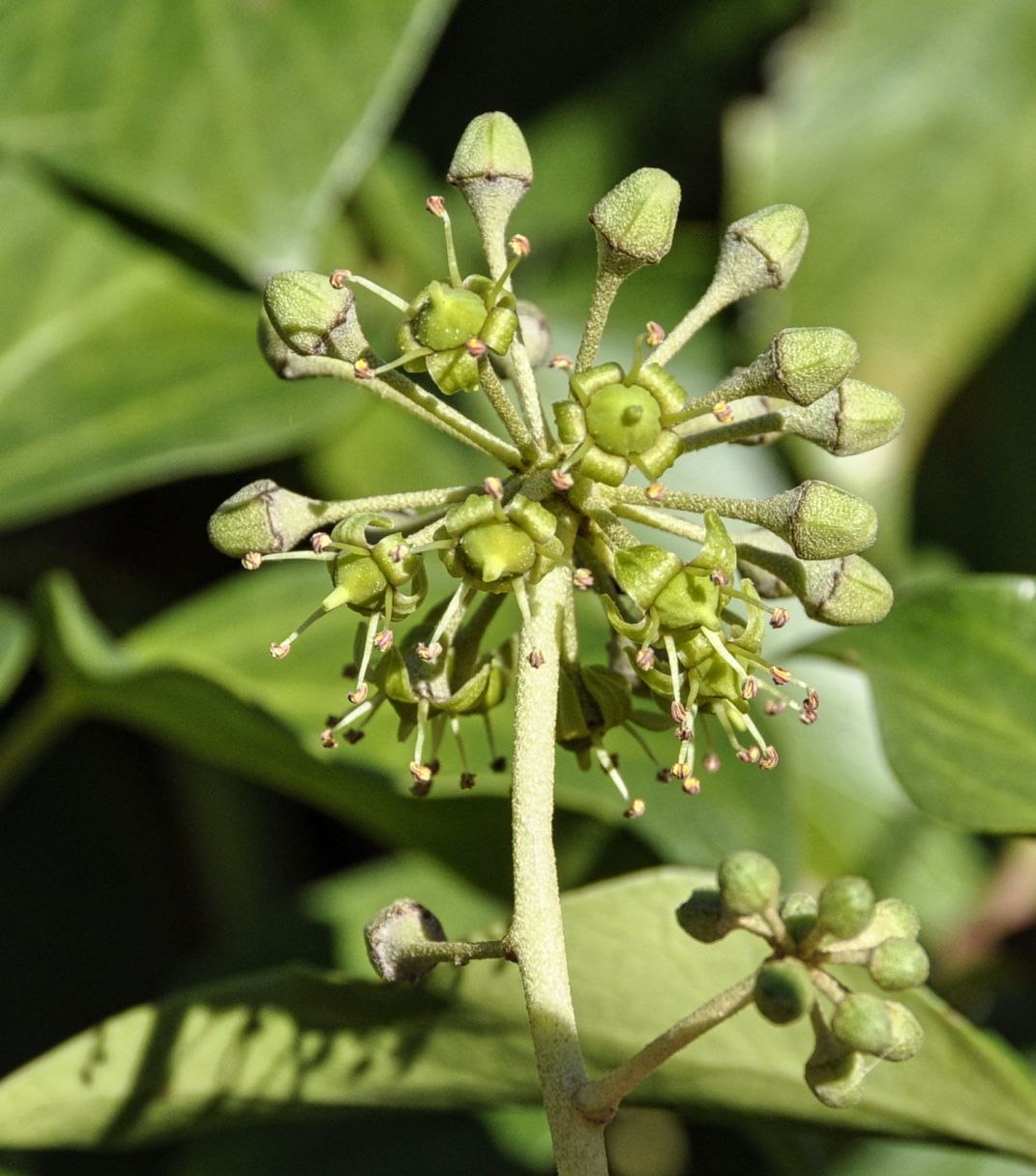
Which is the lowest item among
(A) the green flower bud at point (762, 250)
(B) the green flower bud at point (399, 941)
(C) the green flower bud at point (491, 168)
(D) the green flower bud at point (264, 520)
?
(B) the green flower bud at point (399, 941)

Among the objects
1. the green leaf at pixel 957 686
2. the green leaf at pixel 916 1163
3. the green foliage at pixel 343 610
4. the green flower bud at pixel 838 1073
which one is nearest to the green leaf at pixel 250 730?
the green foliage at pixel 343 610

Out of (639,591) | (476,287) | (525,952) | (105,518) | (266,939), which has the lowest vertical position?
(266,939)

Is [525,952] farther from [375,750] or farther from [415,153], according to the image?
[415,153]

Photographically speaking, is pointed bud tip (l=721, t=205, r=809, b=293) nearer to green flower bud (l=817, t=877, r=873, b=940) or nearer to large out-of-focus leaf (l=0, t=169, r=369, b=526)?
green flower bud (l=817, t=877, r=873, b=940)

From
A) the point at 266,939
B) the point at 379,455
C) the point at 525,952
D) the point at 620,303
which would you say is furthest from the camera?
the point at 620,303

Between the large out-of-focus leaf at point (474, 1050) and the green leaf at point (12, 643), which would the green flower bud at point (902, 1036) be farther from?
the green leaf at point (12, 643)

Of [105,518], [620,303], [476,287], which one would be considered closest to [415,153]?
[620,303]

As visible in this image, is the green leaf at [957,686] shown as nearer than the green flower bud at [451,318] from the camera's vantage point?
No
